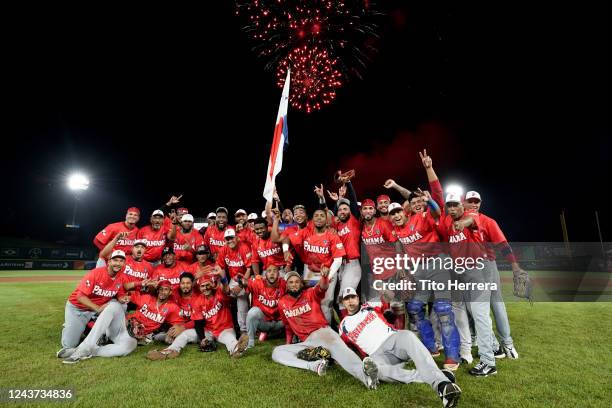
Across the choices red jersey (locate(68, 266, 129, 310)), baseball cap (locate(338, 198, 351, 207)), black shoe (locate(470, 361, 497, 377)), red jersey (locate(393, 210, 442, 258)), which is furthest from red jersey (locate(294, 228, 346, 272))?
red jersey (locate(68, 266, 129, 310))

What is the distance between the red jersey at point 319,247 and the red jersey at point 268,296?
0.76 metres

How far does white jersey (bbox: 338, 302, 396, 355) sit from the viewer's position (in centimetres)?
475

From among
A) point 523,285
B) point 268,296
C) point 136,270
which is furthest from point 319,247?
point 136,270

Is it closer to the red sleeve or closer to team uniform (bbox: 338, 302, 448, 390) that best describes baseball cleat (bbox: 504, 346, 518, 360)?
team uniform (bbox: 338, 302, 448, 390)

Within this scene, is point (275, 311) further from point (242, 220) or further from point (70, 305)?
point (70, 305)

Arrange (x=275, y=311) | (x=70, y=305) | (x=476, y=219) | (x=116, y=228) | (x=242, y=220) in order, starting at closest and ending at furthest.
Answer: (x=476, y=219), (x=70, y=305), (x=275, y=311), (x=116, y=228), (x=242, y=220)

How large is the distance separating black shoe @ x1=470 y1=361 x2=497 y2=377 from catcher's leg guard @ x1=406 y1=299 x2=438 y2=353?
0.91 m

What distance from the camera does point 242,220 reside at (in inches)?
369

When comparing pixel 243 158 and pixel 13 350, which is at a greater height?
pixel 243 158

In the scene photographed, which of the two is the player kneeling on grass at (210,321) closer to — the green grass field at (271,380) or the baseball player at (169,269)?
the green grass field at (271,380)

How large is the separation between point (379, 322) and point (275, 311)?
2723 mm

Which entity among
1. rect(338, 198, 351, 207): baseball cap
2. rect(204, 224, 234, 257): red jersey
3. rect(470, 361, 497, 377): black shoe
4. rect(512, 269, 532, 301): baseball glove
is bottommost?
rect(470, 361, 497, 377): black shoe

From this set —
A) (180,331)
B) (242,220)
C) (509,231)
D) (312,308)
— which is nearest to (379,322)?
(312,308)

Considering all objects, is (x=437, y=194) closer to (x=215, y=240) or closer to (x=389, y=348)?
(x=389, y=348)
